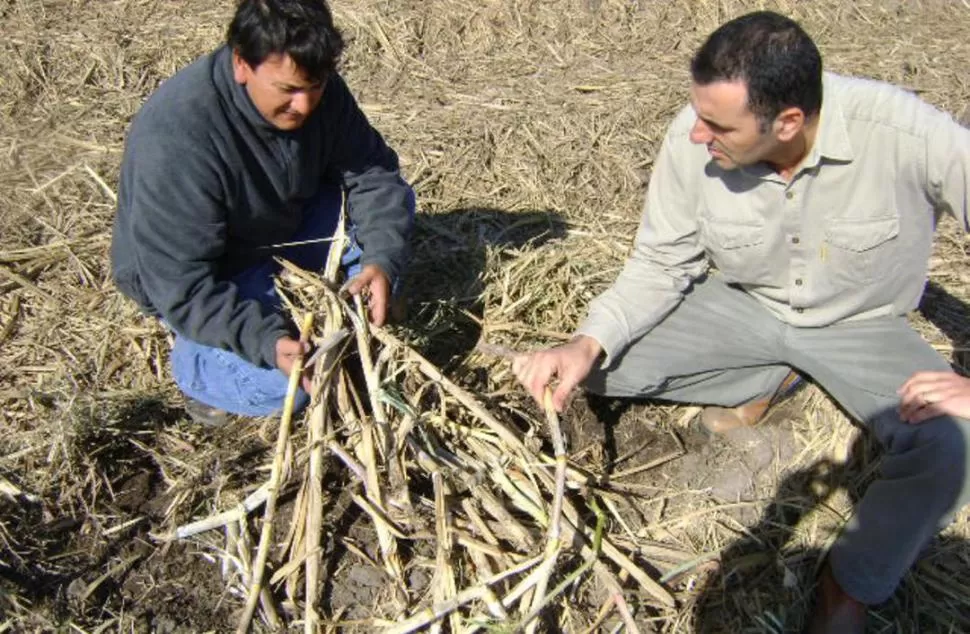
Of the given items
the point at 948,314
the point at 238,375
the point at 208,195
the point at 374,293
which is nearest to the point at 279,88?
the point at 208,195

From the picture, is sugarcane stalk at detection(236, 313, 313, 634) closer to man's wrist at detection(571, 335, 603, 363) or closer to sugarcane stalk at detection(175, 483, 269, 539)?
sugarcane stalk at detection(175, 483, 269, 539)

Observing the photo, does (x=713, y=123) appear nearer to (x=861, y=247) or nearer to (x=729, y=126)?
(x=729, y=126)

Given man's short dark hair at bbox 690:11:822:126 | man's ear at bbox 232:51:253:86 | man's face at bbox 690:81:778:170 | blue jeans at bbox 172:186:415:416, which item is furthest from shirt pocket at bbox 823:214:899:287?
man's ear at bbox 232:51:253:86

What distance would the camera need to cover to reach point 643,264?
9.70 ft

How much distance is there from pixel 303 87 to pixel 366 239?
0.64m

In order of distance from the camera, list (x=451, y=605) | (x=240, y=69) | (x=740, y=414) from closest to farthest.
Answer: (x=451, y=605) → (x=240, y=69) → (x=740, y=414)

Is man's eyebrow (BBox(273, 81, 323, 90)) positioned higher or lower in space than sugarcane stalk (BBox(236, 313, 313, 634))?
higher

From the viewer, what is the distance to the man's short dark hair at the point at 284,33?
7.87 feet

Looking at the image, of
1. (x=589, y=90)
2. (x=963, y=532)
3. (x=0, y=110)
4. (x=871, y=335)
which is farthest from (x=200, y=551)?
(x=589, y=90)

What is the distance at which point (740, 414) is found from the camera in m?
3.20

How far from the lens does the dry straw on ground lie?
8.85ft

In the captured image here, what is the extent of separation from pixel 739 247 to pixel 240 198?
1446 mm

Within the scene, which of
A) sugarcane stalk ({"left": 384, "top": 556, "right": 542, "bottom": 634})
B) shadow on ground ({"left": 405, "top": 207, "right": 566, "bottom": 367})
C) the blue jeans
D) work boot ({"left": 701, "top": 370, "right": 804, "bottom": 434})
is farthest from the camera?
shadow on ground ({"left": 405, "top": 207, "right": 566, "bottom": 367})

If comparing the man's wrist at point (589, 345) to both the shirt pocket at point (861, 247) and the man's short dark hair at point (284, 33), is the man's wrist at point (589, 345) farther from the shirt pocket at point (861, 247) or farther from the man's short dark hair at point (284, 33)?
the man's short dark hair at point (284, 33)
